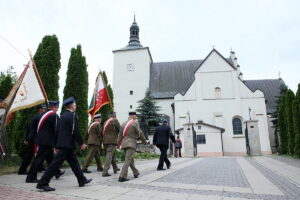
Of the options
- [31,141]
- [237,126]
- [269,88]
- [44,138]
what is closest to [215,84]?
[237,126]

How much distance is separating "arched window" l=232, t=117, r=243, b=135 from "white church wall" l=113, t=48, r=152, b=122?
45.7ft

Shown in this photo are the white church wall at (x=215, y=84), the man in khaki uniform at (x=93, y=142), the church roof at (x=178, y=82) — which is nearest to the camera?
the man in khaki uniform at (x=93, y=142)

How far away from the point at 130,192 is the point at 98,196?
629 mm

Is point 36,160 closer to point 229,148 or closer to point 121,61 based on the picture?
point 229,148

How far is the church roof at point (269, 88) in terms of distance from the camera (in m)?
37.0

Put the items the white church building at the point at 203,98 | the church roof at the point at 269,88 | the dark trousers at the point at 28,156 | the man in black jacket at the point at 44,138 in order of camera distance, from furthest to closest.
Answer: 1. the church roof at the point at 269,88
2. the white church building at the point at 203,98
3. the dark trousers at the point at 28,156
4. the man in black jacket at the point at 44,138

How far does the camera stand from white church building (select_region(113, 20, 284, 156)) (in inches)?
995

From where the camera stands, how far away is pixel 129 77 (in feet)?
123

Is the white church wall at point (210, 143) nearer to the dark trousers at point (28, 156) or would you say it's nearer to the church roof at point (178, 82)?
the church roof at point (178, 82)

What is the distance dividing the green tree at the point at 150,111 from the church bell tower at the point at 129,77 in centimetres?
330

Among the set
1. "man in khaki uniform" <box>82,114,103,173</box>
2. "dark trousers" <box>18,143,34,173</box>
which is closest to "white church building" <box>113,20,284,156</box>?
"man in khaki uniform" <box>82,114,103,173</box>

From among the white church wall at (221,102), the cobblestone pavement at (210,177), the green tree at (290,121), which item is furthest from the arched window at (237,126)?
the cobblestone pavement at (210,177)

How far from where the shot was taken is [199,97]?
30.9 metres

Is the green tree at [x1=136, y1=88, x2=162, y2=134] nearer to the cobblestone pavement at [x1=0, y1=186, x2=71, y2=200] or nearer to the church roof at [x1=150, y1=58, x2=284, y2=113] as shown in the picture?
the church roof at [x1=150, y1=58, x2=284, y2=113]
